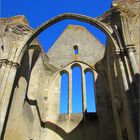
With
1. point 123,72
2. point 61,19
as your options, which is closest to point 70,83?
point 61,19

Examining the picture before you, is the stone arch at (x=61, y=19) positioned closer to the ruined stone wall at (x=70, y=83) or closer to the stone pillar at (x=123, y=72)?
the ruined stone wall at (x=70, y=83)

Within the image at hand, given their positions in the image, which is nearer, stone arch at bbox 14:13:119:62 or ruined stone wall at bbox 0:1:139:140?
ruined stone wall at bbox 0:1:139:140

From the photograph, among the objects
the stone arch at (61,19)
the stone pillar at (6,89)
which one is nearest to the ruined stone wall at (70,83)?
the stone pillar at (6,89)

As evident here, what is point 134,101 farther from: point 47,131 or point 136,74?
point 47,131

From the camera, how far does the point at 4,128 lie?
553cm

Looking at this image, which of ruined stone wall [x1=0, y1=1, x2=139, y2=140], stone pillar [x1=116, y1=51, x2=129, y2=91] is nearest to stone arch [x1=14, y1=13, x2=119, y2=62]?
ruined stone wall [x1=0, y1=1, x2=139, y2=140]

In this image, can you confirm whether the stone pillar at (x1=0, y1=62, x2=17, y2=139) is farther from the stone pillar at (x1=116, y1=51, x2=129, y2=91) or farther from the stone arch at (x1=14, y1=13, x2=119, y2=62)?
the stone pillar at (x1=116, y1=51, x2=129, y2=91)

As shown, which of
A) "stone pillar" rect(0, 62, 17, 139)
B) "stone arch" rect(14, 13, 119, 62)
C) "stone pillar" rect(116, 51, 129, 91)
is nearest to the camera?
"stone pillar" rect(116, 51, 129, 91)

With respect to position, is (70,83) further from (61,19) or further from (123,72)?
(123,72)

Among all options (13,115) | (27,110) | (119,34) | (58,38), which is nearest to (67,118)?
(27,110)

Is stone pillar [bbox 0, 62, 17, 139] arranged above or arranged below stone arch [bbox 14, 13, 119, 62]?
below

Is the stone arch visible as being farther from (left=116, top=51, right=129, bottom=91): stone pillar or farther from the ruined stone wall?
(left=116, top=51, right=129, bottom=91): stone pillar

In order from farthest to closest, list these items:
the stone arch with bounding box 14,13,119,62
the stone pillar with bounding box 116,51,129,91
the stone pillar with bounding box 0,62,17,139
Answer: the stone arch with bounding box 14,13,119,62 < the stone pillar with bounding box 0,62,17,139 < the stone pillar with bounding box 116,51,129,91

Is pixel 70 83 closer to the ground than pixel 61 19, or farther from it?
closer to the ground
